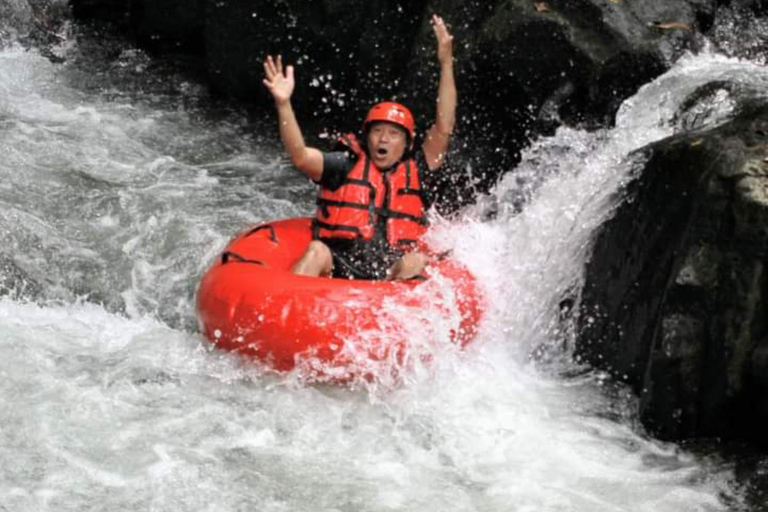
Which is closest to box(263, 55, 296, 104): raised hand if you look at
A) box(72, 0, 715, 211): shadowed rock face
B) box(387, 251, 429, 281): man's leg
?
box(387, 251, 429, 281): man's leg

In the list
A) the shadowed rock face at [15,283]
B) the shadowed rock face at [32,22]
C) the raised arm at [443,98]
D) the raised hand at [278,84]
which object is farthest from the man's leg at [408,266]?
the shadowed rock face at [32,22]

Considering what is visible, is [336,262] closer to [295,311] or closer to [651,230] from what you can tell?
[295,311]

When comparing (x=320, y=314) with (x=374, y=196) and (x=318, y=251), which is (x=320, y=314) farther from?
(x=374, y=196)

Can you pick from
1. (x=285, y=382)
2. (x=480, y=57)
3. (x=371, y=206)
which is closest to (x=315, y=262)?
(x=371, y=206)

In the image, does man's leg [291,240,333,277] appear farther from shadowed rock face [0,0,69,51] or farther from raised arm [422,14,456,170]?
shadowed rock face [0,0,69,51]

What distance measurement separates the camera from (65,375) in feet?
18.8

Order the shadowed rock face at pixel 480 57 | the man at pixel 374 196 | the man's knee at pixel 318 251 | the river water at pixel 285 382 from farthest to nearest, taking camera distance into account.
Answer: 1. the shadowed rock face at pixel 480 57
2. the man at pixel 374 196
3. the man's knee at pixel 318 251
4. the river water at pixel 285 382

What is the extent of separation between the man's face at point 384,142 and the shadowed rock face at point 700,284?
1.61m

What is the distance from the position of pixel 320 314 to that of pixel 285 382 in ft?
1.32

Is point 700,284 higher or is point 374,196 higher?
point 374,196

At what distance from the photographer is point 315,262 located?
6504 mm

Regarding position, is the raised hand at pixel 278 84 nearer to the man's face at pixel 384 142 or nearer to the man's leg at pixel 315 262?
the man's face at pixel 384 142

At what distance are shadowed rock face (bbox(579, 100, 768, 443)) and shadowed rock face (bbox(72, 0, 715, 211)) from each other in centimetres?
179

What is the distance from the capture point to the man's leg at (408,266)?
6422mm
